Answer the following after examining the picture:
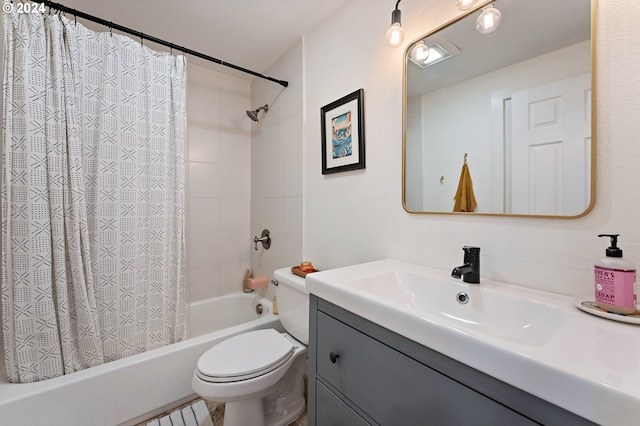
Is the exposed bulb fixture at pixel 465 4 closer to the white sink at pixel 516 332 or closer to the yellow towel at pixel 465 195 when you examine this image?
the yellow towel at pixel 465 195

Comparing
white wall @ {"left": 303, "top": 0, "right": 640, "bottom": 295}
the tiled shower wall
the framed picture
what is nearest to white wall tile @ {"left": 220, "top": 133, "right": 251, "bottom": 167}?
the tiled shower wall

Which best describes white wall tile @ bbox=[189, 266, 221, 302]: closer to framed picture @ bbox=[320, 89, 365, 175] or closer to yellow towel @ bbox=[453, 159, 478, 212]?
framed picture @ bbox=[320, 89, 365, 175]

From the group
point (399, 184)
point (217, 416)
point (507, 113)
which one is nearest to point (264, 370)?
point (217, 416)

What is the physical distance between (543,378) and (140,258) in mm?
1755

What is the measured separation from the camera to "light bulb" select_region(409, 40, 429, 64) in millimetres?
1070

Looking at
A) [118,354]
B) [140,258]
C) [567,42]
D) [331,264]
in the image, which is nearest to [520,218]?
[567,42]

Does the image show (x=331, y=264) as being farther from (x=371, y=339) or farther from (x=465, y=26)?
(x=465, y=26)

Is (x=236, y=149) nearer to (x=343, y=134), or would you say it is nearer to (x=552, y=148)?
(x=343, y=134)

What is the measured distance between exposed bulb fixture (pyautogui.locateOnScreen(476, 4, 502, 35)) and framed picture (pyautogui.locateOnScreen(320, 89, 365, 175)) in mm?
565

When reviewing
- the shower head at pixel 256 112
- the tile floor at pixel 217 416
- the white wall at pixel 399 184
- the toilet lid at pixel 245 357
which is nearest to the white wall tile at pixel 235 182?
the shower head at pixel 256 112

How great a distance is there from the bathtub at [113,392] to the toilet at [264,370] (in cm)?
25

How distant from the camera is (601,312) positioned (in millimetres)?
586

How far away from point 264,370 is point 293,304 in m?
0.34

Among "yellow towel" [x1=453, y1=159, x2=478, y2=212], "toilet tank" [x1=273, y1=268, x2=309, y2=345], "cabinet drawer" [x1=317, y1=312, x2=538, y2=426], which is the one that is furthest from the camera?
"toilet tank" [x1=273, y1=268, x2=309, y2=345]
